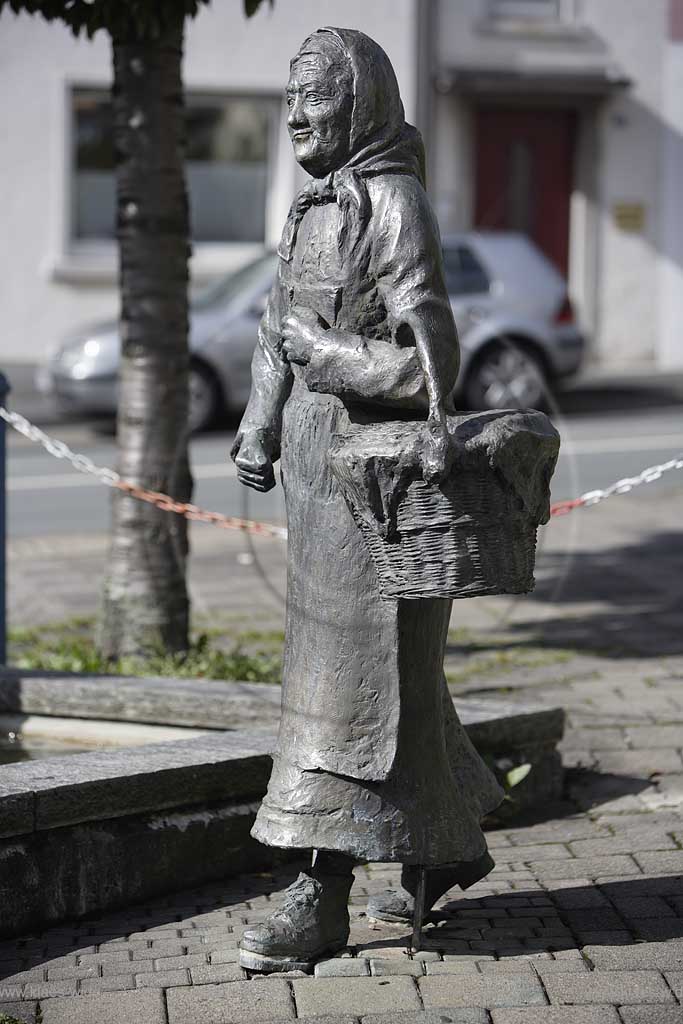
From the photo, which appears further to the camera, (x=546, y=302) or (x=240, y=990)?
(x=546, y=302)

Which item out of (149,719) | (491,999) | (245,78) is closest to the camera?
(491,999)

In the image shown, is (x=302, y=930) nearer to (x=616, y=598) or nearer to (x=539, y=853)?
(x=539, y=853)

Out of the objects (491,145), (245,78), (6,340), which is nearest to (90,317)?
(6,340)

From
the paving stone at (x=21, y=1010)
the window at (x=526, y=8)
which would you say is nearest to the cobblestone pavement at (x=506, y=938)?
the paving stone at (x=21, y=1010)

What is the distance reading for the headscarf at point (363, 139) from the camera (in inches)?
156

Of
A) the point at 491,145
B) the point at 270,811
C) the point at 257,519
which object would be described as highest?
the point at 491,145

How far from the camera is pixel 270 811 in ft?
13.6

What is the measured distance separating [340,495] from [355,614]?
0.28 m

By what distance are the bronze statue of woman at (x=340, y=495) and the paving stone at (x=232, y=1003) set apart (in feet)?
0.32

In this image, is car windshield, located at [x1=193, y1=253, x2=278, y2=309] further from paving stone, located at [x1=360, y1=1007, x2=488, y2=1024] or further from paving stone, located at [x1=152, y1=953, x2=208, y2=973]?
paving stone, located at [x1=360, y1=1007, x2=488, y2=1024]

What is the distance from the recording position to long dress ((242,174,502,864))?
3941 millimetres

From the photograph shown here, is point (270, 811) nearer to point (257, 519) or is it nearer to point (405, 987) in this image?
point (405, 987)

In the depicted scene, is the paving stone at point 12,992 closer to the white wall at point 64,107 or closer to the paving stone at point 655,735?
the paving stone at point 655,735

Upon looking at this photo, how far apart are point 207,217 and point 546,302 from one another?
5.48 meters
